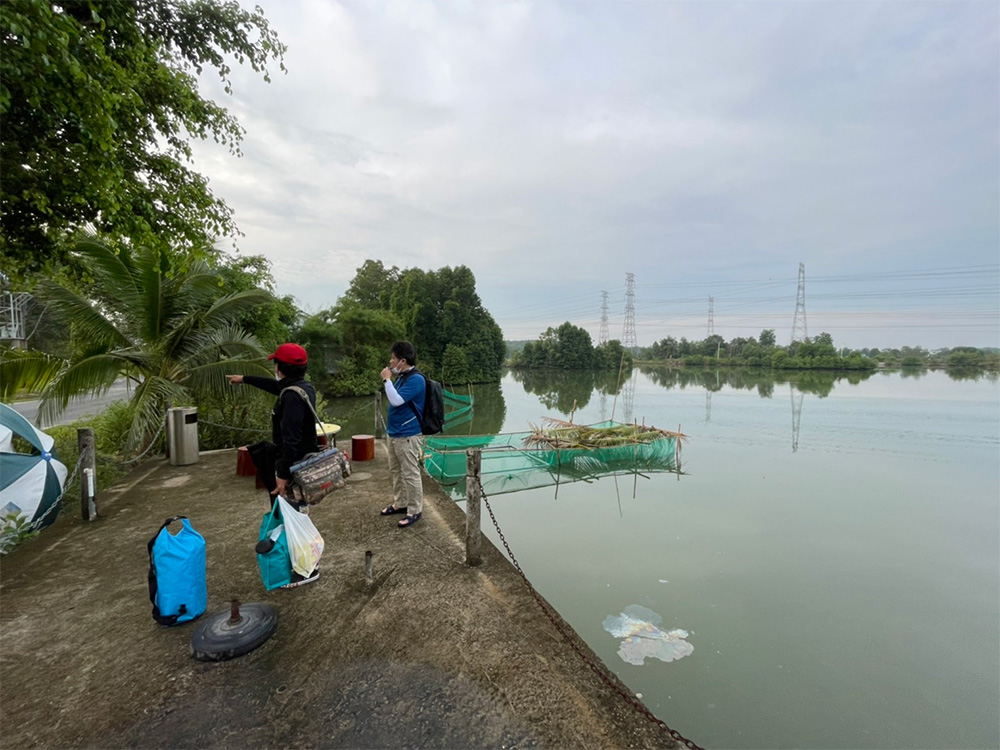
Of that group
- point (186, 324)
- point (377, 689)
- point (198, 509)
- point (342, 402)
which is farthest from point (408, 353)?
point (342, 402)

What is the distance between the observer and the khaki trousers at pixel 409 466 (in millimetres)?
4070

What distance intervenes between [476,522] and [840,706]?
342 cm

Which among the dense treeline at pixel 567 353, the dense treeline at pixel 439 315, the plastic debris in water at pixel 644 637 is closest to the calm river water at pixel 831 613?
the plastic debris in water at pixel 644 637

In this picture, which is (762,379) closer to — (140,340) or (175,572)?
(140,340)

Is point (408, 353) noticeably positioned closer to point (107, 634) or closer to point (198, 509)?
point (107, 634)

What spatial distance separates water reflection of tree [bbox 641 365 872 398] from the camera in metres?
37.6

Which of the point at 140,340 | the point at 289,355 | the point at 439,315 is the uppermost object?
the point at 439,315

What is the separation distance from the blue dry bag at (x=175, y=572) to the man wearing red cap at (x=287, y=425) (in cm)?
55

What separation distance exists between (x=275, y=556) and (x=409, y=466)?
146cm

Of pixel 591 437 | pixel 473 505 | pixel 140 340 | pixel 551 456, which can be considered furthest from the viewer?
pixel 591 437

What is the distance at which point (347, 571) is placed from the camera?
3.41 m

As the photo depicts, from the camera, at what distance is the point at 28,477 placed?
4055 millimetres

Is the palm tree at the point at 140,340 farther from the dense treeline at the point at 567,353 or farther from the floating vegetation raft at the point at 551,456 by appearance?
the dense treeline at the point at 567,353

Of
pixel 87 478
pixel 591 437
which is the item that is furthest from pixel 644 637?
pixel 591 437
